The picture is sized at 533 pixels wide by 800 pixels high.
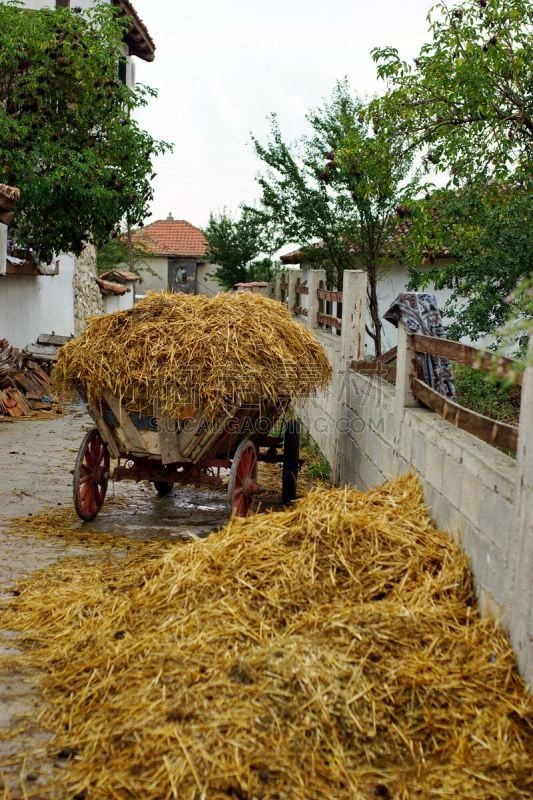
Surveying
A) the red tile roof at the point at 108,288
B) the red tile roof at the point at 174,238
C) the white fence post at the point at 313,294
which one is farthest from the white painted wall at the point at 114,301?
the red tile roof at the point at 174,238

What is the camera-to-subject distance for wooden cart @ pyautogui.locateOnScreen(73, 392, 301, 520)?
679cm

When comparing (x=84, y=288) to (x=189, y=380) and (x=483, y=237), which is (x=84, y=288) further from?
(x=189, y=380)

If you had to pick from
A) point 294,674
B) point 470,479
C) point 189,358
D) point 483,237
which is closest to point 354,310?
point 189,358

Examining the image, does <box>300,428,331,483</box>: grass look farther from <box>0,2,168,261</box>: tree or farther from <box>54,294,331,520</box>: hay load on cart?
<box>0,2,168,261</box>: tree

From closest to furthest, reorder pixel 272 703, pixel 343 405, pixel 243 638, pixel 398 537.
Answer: pixel 272 703
pixel 243 638
pixel 398 537
pixel 343 405

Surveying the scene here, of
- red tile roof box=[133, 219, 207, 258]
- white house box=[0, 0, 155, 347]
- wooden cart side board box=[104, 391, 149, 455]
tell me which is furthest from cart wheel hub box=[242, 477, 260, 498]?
red tile roof box=[133, 219, 207, 258]

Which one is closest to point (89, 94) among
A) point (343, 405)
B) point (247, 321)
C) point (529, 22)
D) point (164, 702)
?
point (529, 22)

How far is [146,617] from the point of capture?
441 centimetres

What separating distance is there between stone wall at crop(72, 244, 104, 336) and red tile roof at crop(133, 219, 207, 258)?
3231cm

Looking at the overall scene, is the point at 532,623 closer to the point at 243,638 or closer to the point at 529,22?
the point at 243,638

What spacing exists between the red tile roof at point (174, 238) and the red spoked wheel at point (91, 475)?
164 ft

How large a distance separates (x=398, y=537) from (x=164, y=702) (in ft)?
5.38

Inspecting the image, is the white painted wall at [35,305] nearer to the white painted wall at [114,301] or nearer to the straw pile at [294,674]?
the white painted wall at [114,301]

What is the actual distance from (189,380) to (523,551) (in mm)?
3324
